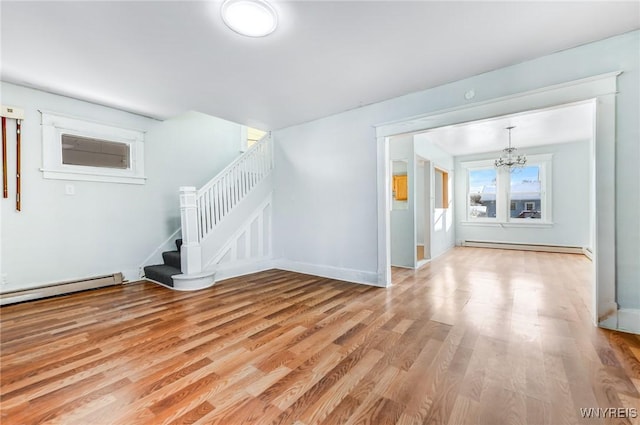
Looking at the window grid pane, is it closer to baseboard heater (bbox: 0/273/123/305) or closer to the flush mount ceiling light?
the flush mount ceiling light

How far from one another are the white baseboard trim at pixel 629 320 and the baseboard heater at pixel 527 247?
4.93 meters

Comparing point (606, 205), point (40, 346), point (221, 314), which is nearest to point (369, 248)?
point (221, 314)

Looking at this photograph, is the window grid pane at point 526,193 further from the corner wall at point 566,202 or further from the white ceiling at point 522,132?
the white ceiling at point 522,132

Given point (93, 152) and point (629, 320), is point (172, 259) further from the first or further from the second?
point (629, 320)

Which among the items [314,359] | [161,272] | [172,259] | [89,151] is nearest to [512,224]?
[314,359]

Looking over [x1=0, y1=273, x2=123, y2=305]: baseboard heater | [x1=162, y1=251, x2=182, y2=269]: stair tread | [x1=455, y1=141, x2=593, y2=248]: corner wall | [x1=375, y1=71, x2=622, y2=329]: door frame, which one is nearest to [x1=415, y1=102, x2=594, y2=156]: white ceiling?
[x1=455, y1=141, x2=593, y2=248]: corner wall

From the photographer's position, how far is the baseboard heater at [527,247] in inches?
244

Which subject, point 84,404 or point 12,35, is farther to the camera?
point 12,35

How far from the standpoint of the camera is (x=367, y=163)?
149 inches

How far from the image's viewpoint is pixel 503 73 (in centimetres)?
273

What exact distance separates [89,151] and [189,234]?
5.98 feet

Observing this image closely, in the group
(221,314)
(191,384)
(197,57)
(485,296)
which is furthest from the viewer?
(485,296)

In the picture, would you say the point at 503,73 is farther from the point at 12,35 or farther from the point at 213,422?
the point at 12,35

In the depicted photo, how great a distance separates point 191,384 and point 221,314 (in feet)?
3.72
